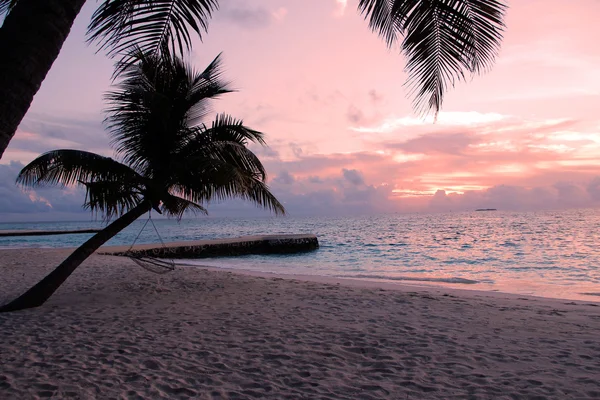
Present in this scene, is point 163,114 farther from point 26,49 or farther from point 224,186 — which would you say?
point 26,49

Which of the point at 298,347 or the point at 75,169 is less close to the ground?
the point at 75,169

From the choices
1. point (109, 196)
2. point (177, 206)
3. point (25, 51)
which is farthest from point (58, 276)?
Result: point (25, 51)

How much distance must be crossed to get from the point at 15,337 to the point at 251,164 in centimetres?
463

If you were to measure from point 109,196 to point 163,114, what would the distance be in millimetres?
1605

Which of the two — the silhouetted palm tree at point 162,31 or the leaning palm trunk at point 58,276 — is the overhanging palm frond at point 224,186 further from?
the silhouetted palm tree at point 162,31

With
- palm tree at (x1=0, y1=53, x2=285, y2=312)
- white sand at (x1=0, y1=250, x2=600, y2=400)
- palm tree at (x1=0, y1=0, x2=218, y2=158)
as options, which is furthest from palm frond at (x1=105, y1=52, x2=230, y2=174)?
palm tree at (x1=0, y1=0, x2=218, y2=158)

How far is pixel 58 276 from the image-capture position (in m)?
6.99

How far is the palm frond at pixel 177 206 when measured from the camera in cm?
766

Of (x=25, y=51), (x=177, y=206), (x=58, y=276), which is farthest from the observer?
(x=177, y=206)

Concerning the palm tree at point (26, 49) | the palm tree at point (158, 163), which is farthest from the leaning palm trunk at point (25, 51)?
the palm tree at point (158, 163)

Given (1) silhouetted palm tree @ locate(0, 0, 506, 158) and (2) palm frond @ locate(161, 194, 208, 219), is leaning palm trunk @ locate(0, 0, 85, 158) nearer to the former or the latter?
(1) silhouetted palm tree @ locate(0, 0, 506, 158)

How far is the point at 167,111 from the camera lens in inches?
290

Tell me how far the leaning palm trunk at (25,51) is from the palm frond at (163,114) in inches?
225

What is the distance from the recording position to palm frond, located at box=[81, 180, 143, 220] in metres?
7.06
